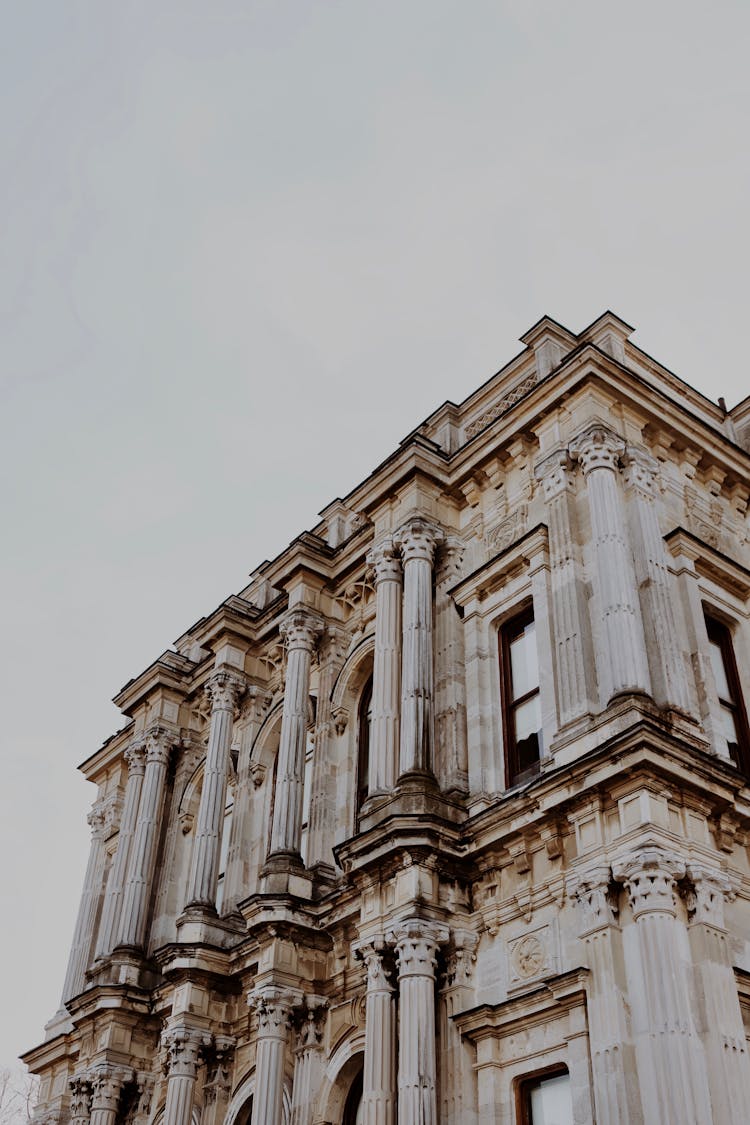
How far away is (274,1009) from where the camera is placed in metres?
16.4

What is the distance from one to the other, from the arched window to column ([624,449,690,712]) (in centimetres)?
573

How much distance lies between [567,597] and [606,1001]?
5116 mm

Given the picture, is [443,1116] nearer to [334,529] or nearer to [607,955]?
[607,955]

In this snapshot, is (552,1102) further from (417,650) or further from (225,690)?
(225,690)

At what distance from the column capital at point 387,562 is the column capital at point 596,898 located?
683 centimetres

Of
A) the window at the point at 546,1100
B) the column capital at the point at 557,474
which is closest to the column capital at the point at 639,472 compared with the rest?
the column capital at the point at 557,474

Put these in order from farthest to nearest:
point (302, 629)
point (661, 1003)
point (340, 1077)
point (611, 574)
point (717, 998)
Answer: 1. point (302, 629)
2. point (340, 1077)
3. point (611, 574)
4. point (717, 998)
5. point (661, 1003)

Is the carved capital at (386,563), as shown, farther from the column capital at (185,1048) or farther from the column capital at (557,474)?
the column capital at (185,1048)

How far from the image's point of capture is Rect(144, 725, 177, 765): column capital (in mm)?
23578

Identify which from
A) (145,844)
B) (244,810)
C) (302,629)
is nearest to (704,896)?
(302,629)

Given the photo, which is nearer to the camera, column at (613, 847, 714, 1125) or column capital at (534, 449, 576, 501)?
column at (613, 847, 714, 1125)

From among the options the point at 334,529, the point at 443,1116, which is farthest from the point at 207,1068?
the point at 334,529

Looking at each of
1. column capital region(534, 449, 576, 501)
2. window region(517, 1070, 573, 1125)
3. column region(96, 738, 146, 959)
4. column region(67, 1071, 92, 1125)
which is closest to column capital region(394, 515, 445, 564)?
column capital region(534, 449, 576, 501)

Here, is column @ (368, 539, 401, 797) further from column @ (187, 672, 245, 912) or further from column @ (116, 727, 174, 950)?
column @ (116, 727, 174, 950)
